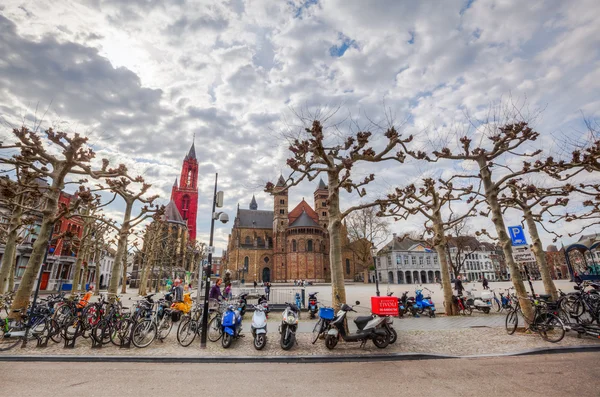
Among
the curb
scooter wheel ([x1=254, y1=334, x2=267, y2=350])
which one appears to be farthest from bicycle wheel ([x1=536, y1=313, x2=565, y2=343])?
scooter wheel ([x1=254, y1=334, x2=267, y2=350])

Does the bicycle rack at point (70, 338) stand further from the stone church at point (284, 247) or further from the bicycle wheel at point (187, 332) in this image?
the stone church at point (284, 247)

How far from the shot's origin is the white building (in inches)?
2507

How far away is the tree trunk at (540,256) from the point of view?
487 inches

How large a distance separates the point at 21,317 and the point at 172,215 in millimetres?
57239

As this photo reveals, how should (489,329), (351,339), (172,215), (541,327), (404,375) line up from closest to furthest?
1. (404,375)
2. (351,339)
3. (541,327)
4. (489,329)
5. (172,215)

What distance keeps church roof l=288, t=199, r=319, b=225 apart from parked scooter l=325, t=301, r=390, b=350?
61466 mm

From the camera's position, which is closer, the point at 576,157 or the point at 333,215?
the point at 333,215

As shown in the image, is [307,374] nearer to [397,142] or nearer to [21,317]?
[397,142]

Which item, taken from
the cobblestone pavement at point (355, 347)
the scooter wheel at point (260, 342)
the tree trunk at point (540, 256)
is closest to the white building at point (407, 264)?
the tree trunk at point (540, 256)

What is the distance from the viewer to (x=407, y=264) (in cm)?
6419

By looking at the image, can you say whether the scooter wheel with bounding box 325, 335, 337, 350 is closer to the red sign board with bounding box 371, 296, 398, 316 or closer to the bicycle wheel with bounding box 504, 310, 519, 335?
the red sign board with bounding box 371, 296, 398, 316

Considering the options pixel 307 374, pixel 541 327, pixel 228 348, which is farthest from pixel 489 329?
pixel 228 348

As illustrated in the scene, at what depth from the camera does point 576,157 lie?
958cm

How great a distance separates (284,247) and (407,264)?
29310 millimetres
